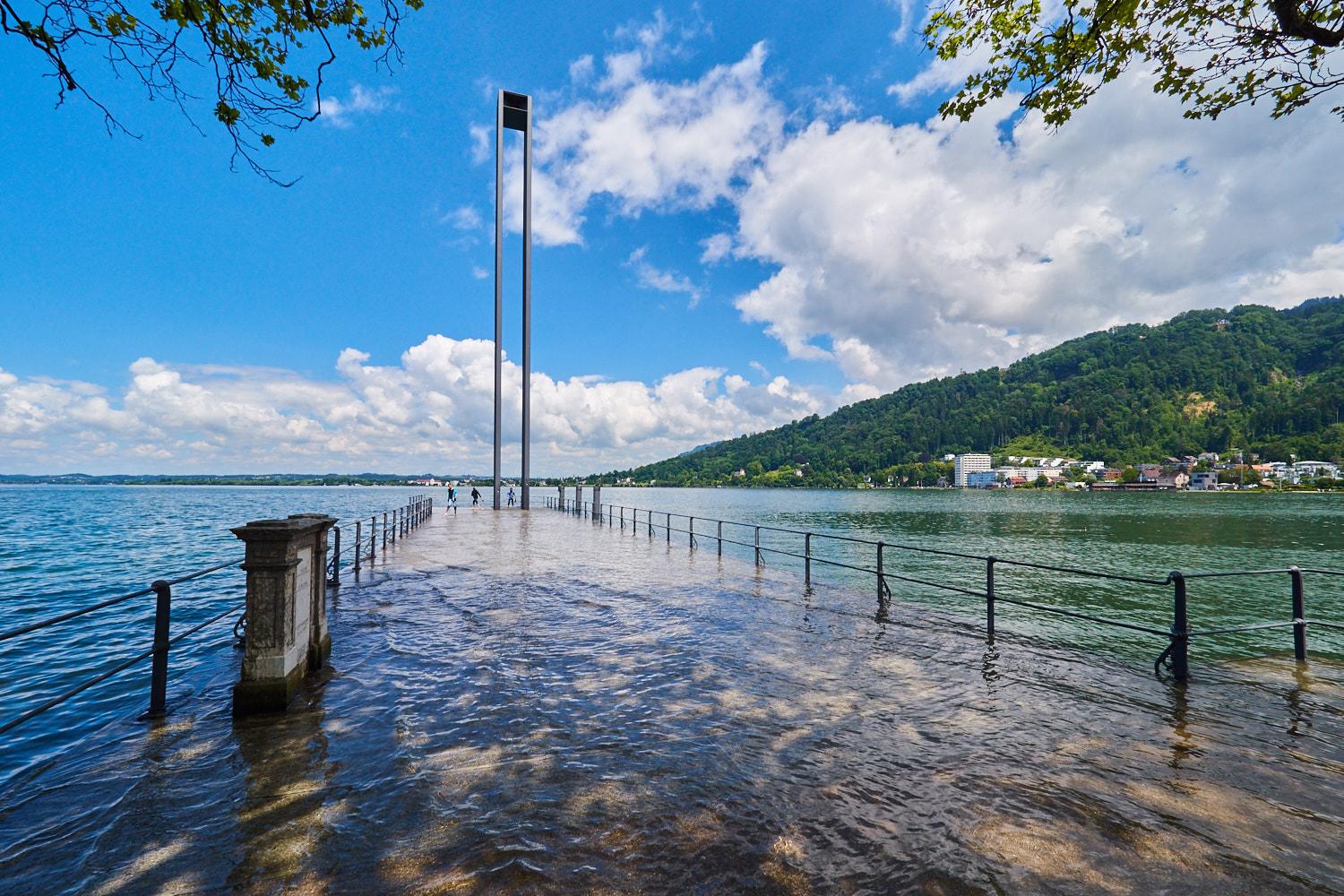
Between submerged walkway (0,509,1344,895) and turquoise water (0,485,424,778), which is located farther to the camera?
turquoise water (0,485,424,778)

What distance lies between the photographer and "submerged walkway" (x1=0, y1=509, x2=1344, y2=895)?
2936 mm

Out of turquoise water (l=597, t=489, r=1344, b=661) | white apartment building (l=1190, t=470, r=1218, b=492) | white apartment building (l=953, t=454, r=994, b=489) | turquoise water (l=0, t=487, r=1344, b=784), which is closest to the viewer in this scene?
turquoise water (l=0, t=487, r=1344, b=784)

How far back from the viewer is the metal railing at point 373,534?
11.1m

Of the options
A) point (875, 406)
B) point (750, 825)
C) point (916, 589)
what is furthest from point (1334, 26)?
point (875, 406)

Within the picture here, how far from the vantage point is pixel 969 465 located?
156875mm

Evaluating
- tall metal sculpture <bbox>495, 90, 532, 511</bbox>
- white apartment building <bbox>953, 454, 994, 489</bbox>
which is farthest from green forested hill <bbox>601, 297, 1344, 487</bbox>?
tall metal sculpture <bbox>495, 90, 532, 511</bbox>

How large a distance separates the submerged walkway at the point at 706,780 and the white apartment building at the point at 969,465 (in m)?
165

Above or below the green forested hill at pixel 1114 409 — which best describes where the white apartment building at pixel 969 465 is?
below

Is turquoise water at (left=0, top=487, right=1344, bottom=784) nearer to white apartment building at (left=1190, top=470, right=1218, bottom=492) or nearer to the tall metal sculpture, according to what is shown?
the tall metal sculpture

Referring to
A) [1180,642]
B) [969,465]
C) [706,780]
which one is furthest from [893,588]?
[969,465]

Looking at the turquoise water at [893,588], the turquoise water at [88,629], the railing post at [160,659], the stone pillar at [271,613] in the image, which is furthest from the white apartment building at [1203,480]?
the railing post at [160,659]

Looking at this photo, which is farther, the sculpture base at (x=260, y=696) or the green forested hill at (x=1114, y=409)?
the green forested hill at (x=1114, y=409)

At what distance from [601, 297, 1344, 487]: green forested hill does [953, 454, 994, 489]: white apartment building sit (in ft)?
23.8

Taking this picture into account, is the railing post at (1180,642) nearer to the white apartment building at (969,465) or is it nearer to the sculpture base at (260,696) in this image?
the sculpture base at (260,696)
